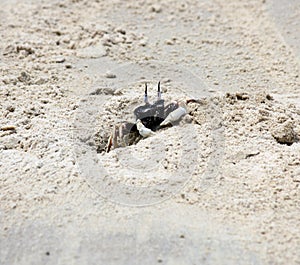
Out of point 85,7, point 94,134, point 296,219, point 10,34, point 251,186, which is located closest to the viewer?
point 296,219

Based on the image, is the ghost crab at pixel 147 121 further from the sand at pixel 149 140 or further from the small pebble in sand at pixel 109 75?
the small pebble in sand at pixel 109 75

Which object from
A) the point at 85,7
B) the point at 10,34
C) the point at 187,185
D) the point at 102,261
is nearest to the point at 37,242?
the point at 102,261

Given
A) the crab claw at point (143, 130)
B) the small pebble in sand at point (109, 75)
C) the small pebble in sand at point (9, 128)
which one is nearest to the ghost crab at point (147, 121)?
the crab claw at point (143, 130)

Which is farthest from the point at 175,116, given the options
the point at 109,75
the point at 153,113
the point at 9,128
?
the point at 9,128

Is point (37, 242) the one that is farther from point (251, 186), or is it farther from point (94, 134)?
point (251, 186)

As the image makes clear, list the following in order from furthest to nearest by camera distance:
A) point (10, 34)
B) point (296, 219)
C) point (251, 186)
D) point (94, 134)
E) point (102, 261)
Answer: point (10, 34), point (94, 134), point (251, 186), point (296, 219), point (102, 261)
